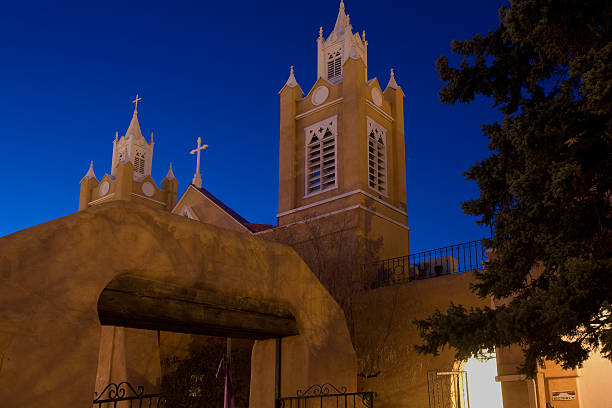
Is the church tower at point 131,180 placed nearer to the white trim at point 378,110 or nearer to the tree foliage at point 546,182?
the white trim at point 378,110

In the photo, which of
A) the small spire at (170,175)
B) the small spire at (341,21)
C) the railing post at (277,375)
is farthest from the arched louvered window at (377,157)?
the small spire at (170,175)

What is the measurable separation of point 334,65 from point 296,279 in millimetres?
17856

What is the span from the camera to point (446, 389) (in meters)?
16.3

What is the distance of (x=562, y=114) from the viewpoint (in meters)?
7.68

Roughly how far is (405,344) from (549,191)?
34.7 ft

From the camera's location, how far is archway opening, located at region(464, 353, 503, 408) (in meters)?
22.6

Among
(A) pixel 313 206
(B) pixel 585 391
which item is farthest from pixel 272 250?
(A) pixel 313 206

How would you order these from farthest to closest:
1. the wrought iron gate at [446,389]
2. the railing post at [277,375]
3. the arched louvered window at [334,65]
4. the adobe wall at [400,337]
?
the arched louvered window at [334,65] < the adobe wall at [400,337] < the wrought iron gate at [446,389] < the railing post at [277,375]

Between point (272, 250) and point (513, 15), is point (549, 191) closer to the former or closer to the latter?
point (513, 15)

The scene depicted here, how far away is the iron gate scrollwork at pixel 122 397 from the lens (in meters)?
7.01

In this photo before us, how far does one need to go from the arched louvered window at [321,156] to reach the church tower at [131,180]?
36.8 feet

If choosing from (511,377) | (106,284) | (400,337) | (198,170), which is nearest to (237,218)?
(198,170)

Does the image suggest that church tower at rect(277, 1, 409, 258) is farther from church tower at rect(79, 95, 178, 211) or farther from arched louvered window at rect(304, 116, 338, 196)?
church tower at rect(79, 95, 178, 211)

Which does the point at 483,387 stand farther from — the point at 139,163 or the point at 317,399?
the point at 139,163
